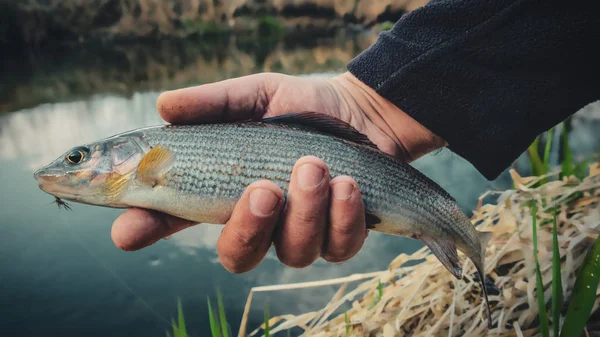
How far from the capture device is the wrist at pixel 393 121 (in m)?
3.30

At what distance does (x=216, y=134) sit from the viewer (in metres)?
2.39

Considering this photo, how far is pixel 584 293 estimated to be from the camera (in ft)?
6.15

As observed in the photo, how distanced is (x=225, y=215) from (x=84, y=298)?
5277 millimetres

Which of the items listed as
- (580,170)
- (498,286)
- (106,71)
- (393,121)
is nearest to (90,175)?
(393,121)

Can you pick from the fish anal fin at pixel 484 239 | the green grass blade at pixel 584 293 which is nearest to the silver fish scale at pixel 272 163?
the fish anal fin at pixel 484 239

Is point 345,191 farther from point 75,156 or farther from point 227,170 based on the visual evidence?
point 75,156

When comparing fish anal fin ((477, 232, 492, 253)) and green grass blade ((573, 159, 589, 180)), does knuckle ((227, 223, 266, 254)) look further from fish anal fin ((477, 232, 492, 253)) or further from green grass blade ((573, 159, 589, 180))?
green grass blade ((573, 159, 589, 180))

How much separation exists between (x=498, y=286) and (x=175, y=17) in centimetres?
5835

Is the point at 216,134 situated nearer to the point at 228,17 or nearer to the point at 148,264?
the point at 148,264

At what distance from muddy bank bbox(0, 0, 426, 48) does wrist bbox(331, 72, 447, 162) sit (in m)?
41.3

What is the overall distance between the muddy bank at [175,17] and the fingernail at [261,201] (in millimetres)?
42511

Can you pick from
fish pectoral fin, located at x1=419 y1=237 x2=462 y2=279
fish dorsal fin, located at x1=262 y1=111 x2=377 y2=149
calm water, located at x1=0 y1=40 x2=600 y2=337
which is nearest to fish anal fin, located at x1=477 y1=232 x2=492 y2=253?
fish pectoral fin, located at x1=419 y1=237 x2=462 y2=279

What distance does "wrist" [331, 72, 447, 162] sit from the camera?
330 centimetres

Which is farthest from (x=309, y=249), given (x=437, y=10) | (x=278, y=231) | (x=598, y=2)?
(x=598, y=2)
